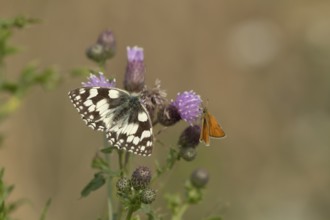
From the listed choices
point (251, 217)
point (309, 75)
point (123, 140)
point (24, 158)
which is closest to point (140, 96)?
point (123, 140)

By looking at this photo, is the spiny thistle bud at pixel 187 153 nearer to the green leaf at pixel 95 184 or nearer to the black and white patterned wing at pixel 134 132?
the black and white patterned wing at pixel 134 132

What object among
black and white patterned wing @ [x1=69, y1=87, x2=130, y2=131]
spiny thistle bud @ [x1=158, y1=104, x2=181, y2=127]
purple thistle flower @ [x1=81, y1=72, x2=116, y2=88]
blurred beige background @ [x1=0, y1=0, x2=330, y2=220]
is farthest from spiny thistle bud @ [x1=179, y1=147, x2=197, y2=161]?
blurred beige background @ [x1=0, y1=0, x2=330, y2=220]

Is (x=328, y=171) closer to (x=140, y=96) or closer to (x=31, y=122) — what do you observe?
(x=31, y=122)

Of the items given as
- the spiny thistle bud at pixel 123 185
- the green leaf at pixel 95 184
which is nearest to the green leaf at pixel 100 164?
the green leaf at pixel 95 184

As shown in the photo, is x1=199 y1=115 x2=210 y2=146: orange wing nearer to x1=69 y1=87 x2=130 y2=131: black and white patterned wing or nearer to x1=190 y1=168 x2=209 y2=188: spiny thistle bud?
x1=69 y1=87 x2=130 y2=131: black and white patterned wing

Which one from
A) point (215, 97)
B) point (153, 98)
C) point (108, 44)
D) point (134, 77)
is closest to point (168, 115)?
point (153, 98)
